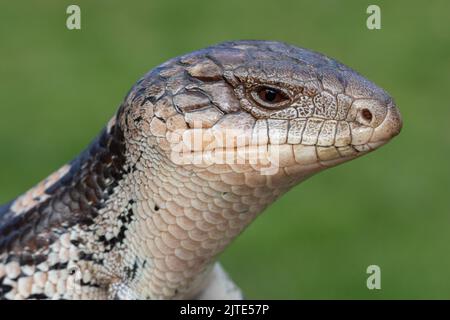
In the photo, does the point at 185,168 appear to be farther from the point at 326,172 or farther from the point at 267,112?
the point at 326,172

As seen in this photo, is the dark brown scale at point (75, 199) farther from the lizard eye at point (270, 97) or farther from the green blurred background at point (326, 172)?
the green blurred background at point (326, 172)

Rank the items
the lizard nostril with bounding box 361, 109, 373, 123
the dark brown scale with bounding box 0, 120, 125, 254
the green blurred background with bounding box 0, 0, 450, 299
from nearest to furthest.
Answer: the lizard nostril with bounding box 361, 109, 373, 123 → the dark brown scale with bounding box 0, 120, 125, 254 → the green blurred background with bounding box 0, 0, 450, 299

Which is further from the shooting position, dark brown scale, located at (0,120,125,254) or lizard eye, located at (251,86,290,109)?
dark brown scale, located at (0,120,125,254)

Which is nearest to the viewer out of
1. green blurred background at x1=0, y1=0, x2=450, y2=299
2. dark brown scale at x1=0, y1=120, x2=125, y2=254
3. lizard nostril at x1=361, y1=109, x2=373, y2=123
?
lizard nostril at x1=361, y1=109, x2=373, y2=123

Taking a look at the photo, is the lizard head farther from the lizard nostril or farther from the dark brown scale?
the dark brown scale

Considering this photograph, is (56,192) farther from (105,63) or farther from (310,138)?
(105,63)

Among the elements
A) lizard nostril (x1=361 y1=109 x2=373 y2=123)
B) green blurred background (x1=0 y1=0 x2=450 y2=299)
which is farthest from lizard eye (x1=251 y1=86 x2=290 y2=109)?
green blurred background (x1=0 y1=0 x2=450 y2=299)

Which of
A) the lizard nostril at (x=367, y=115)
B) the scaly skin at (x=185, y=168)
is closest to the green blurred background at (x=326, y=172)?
the scaly skin at (x=185, y=168)
